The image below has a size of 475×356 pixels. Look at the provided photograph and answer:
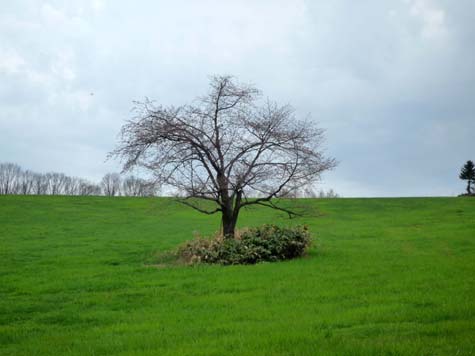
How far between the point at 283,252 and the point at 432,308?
31.7ft

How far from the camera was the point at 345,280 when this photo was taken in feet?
42.8

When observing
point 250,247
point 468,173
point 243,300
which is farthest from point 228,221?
point 468,173

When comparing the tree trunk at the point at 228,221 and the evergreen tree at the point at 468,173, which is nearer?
the tree trunk at the point at 228,221

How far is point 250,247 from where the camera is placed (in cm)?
1803

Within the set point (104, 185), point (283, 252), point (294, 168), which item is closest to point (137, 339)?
point (283, 252)

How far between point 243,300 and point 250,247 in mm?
6987

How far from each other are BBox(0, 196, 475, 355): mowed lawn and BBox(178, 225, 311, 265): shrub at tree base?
0.90 metres

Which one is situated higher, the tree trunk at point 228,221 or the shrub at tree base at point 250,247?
the tree trunk at point 228,221

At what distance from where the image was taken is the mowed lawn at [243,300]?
7.51 meters

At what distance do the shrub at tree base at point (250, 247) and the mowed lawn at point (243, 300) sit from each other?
90cm

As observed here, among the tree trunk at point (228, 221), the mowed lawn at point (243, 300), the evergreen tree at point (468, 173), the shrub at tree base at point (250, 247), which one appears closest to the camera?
the mowed lawn at point (243, 300)

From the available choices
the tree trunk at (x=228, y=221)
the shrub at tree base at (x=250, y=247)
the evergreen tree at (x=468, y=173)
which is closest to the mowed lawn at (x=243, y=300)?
the shrub at tree base at (x=250, y=247)

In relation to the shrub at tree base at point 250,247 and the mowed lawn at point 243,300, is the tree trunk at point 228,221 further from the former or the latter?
the mowed lawn at point 243,300

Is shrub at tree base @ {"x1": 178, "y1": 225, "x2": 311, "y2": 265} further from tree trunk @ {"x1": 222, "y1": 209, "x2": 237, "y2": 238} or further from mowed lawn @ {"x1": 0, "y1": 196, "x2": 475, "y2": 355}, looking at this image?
mowed lawn @ {"x1": 0, "y1": 196, "x2": 475, "y2": 355}
